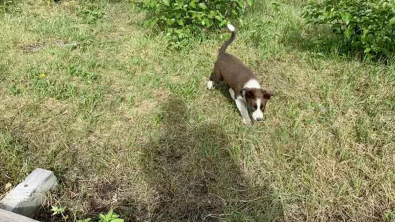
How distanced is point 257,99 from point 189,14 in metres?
2.20

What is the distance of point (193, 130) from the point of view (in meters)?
3.29

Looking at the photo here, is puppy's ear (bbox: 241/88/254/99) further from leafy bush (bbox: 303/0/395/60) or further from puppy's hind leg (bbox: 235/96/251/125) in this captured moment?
leafy bush (bbox: 303/0/395/60)

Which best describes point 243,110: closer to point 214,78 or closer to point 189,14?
point 214,78

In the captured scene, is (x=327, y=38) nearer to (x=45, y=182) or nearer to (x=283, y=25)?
(x=283, y=25)

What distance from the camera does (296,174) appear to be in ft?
9.14

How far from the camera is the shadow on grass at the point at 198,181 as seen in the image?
2.54 metres

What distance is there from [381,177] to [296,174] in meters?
0.72

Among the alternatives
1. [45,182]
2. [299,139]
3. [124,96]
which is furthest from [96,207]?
[299,139]

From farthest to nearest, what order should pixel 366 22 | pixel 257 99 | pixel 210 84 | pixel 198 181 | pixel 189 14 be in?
pixel 189 14 → pixel 210 84 → pixel 366 22 → pixel 257 99 → pixel 198 181

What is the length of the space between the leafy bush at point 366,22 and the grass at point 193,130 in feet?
0.81

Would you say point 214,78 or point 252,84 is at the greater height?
point 252,84

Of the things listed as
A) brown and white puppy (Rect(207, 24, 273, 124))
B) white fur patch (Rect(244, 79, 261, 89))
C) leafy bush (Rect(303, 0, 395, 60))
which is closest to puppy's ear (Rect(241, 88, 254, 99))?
Answer: brown and white puppy (Rect(207, 24, 273, 124))

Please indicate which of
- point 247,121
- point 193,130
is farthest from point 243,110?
point 193,130

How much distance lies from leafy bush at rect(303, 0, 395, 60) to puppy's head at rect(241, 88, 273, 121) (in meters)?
1.39
